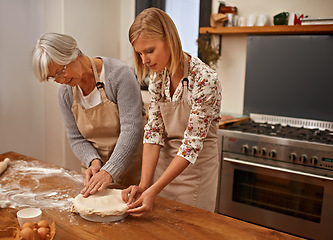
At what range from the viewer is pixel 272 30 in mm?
2537

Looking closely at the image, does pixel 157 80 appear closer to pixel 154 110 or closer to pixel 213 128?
pixel 154 110

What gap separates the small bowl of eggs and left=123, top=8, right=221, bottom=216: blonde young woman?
30 centimetres

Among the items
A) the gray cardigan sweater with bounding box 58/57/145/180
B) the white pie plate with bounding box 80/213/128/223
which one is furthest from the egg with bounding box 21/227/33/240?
the gray cardigan sweater with bounding box 58/57/145/180

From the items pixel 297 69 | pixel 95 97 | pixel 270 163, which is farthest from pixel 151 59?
pixel 297 69

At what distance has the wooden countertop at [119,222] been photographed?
1078mm

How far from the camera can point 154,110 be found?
1.48m

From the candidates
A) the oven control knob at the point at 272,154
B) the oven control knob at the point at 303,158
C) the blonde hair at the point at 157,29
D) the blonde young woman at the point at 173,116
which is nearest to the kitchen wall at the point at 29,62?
the oven control knob at the point at 272,154

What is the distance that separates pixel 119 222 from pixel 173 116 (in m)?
0.52

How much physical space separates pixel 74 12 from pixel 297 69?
195 centimetres

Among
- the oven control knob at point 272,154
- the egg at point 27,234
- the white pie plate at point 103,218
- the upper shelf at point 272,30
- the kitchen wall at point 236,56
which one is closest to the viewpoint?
the egg at point 27,234

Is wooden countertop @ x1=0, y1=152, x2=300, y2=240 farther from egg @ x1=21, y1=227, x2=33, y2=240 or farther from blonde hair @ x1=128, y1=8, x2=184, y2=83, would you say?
blonde hair @ x1=128, y1=8, x2=184, y2=83

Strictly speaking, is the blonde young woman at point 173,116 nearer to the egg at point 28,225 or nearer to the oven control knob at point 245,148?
the egg at point 28,225

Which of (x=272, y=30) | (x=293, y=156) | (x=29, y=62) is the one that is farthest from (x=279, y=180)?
(x=29, y=62)

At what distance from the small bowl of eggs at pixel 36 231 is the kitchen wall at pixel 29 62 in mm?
2092
